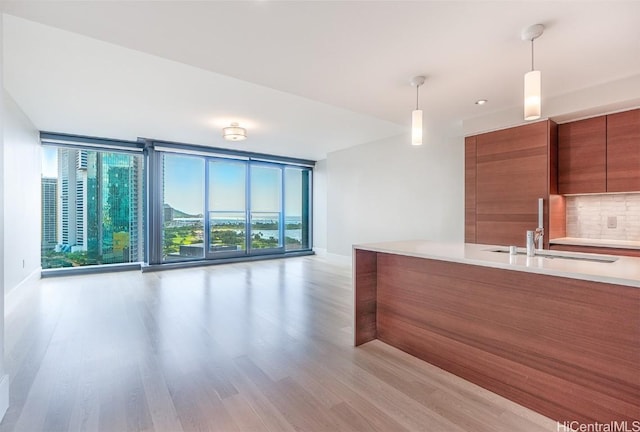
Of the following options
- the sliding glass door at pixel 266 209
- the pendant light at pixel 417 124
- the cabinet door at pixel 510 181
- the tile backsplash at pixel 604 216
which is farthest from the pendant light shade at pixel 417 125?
the sliding glass door at pixel 266 209

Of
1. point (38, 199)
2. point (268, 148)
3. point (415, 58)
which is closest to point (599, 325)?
point (415, 58)

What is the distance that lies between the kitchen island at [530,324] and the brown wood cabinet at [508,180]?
1648mm

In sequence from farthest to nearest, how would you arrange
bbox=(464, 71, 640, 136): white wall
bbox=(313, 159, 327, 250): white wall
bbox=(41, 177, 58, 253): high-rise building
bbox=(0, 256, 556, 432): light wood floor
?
bbox=(313, 159, 327, 250): white wall < bbox=(41, 177, 58, 253): high-rise building < bbox=(464, 71, 640, 136): white wall < bbox=(0, 256, 556, 432): light wood floor

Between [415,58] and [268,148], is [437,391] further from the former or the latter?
[268,148]

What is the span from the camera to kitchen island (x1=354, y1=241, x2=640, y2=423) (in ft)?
5.34

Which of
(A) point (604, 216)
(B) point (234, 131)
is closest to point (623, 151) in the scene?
(A) point (604, 216)

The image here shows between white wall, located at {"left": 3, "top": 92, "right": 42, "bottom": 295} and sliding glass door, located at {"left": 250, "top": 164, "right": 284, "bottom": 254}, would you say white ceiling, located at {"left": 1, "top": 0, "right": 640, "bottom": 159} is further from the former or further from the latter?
sliding glass door, located at {"left": 250, "top": 164, "right": 284, "bottom": 254}

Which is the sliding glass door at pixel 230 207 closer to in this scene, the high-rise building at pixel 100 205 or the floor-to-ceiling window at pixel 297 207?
the floor-to-ceiling window at pixel 297 207

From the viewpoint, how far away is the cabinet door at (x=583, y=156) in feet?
11.2

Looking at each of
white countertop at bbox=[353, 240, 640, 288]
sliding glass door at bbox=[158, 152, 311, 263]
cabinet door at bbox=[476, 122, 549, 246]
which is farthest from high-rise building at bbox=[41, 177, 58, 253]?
cabinet door at bbox=[476, 122, 549, 246]

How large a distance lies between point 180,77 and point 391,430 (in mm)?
3690

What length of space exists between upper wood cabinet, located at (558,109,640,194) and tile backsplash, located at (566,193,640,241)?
0.89 feet

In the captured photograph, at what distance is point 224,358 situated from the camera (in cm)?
259

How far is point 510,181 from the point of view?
3898 millimetres
